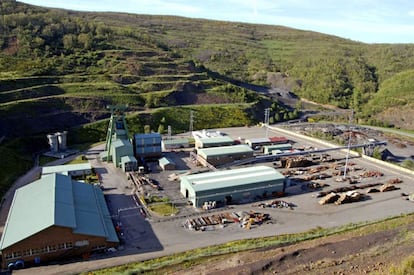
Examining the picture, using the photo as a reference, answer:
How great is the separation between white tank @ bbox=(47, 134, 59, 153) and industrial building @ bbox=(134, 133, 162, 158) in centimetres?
953

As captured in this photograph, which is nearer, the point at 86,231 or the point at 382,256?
the point at 382,256

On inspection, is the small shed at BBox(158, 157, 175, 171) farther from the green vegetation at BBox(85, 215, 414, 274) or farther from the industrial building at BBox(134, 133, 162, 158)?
the green vegetation at BBox(85, 215, 414, 274)

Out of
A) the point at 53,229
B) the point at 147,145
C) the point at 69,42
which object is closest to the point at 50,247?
the point at 53,229

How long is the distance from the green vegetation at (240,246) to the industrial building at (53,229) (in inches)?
91.5

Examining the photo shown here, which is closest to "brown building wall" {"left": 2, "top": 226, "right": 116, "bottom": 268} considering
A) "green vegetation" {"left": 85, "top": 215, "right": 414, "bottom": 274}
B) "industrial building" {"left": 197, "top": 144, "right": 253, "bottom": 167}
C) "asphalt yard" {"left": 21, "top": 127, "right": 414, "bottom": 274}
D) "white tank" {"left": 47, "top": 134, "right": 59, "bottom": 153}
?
"asphalt yard" {"left": 21, "top": 127, "right": 414, "bottom": 274}

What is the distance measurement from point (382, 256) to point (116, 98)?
145ft

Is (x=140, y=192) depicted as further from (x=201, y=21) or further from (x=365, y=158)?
(x=201, y=21)

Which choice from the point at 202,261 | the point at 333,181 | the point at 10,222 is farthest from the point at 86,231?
the point at 333,181

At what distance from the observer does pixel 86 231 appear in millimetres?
19953

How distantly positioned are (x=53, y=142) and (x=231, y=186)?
22781mm

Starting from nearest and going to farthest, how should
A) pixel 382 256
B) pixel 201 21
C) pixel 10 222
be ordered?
1. pixel 382 256
2. pixel 10 222
3. pixel 201 21

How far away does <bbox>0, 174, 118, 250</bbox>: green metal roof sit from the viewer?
19.5 m

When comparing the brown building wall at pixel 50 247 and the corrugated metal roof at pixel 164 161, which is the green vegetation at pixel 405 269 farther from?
the corrugated metal roof at pixel 164 161

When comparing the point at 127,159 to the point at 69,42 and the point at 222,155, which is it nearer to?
the point at 222,155
